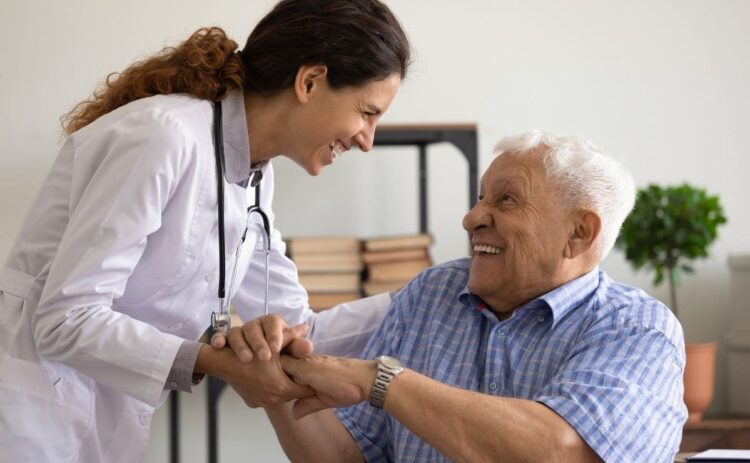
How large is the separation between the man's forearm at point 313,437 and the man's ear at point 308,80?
55 centimetres

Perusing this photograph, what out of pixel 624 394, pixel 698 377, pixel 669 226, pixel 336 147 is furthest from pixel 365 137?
pixel 698 377

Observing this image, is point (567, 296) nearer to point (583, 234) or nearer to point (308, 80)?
point (583, 234)

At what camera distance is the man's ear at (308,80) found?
1784mm

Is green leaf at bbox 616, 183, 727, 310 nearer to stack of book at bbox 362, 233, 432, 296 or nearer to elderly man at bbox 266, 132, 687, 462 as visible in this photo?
stack of book at bbox 362, 233, 432, 296

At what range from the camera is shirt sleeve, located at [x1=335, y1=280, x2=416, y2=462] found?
6.53 feet

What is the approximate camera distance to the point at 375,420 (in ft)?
6.55

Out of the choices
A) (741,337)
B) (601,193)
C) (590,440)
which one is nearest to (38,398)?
(590,440)

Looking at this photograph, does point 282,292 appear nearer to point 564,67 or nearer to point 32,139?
point 32,139

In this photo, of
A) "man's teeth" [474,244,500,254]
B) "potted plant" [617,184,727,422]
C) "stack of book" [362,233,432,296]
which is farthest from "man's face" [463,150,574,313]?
"potted plant" [617,184,727,422]

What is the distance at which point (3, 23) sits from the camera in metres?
3.49

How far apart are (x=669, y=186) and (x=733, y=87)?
1.94 ft

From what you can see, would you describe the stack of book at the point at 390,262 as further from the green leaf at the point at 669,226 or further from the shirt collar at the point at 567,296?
the shirt collar at the point at 567,296

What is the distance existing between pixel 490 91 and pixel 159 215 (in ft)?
7.58

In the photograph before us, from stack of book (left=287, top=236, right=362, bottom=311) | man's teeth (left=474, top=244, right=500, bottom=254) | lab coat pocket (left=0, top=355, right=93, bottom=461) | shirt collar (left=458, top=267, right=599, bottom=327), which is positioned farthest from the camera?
stack of book (left=287, top=236, right=362, bottom=311)
